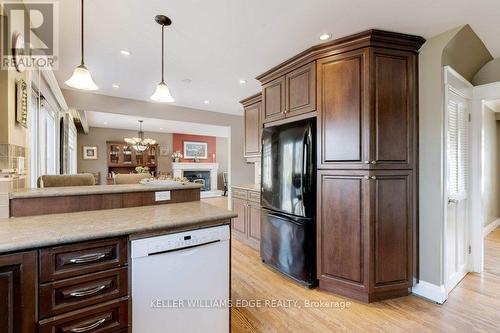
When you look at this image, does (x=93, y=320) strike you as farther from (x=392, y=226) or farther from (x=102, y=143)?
(x=102, y=143)

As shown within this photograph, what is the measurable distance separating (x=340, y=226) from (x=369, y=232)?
25 cm

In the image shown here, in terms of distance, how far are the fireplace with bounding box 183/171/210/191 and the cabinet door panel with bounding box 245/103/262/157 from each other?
19.7 ft

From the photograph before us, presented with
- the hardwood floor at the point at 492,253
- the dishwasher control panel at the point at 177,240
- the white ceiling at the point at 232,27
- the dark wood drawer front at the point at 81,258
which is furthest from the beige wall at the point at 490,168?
the dark wood drawer front at the point at 81,258

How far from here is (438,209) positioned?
212cm

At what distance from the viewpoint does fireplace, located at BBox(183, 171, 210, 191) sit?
9654 millimetres

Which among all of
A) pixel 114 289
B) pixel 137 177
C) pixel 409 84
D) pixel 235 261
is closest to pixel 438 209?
pixel 409 84

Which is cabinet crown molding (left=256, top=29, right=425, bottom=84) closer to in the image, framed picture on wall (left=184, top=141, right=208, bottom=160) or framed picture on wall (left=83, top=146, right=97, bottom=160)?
framed picture on wall (left=184, top=141, right=208, bottom=160)

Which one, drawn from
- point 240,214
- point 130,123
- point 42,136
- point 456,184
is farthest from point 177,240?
point 130,123

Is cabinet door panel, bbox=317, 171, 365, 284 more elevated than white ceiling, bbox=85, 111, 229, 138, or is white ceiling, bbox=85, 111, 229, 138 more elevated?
white ceiling, bbox=85, 111, 229, 138

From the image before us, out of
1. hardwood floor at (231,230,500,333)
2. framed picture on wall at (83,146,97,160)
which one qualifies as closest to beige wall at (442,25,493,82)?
hardwood floor at (231,230,500,333)

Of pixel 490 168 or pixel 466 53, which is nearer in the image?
pixel 466 53

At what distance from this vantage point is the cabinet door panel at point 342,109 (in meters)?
2.10

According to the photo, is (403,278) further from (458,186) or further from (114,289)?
(114,289)

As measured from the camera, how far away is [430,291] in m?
2.15
